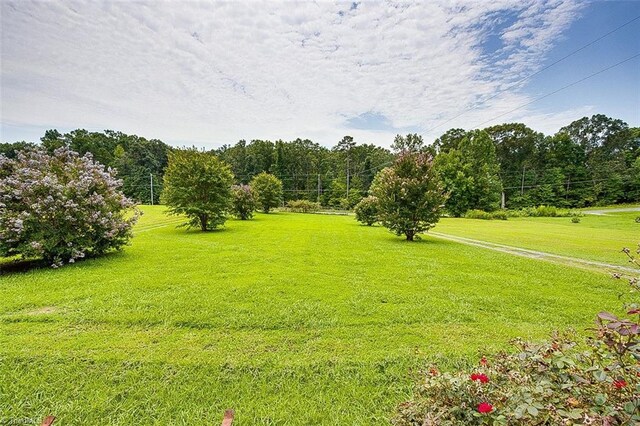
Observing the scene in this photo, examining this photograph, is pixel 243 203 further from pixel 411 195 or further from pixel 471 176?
pixel 471 176

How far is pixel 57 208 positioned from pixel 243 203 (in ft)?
57.9

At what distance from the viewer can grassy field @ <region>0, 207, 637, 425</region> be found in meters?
2.68

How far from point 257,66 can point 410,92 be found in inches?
436

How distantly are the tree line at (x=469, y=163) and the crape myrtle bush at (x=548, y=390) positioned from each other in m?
40.2

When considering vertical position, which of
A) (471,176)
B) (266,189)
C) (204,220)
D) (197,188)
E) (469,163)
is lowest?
(204,220)

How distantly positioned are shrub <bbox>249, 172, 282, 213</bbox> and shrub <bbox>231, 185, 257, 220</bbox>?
27.3ft

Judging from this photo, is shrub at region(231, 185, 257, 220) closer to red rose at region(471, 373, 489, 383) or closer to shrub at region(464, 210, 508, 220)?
red rose at region(471, 373, 489, 383)

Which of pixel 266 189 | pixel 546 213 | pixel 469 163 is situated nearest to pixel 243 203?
pixel 266 189

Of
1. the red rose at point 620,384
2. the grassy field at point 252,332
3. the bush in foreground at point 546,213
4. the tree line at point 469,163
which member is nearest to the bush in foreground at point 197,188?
the grassy field at point 252,332

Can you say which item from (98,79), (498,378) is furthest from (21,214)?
(498,378)

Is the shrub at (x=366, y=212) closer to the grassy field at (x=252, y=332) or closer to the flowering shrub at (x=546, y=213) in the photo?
the grassy field at (x=252, y=332)

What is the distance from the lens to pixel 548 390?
5.33 feet

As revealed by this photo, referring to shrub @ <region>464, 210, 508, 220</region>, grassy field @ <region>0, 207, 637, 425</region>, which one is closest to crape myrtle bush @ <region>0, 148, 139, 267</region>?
grassy field @ <region>0, 207, 637, 425</region>

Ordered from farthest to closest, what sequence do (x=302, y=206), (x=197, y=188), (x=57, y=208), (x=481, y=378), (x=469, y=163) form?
1. (x=302, y=206)
2. (x=469, y=163)
3. (x=197, y=188)
4. (x=57, y=208)
5. (x=481, y=378)
